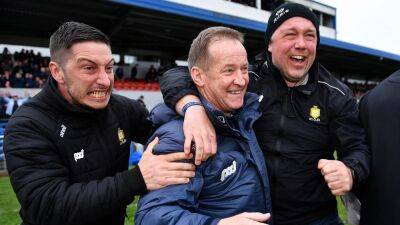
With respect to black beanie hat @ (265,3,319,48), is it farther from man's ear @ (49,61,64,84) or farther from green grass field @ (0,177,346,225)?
green grass field @ (0,177,346,225)

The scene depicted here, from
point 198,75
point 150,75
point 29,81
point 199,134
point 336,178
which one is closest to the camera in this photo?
point 199,134

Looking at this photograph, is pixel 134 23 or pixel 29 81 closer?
pixel 29 81

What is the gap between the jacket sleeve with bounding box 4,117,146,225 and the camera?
6.09ft

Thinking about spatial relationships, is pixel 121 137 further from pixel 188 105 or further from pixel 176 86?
pixel 188 105

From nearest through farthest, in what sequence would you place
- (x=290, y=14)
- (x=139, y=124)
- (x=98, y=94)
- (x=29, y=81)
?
(x=98, y=94)
(x=290, y=14)
(x=139, y=124)
(x=29, y=81)

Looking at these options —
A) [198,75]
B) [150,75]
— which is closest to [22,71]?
[150,75]

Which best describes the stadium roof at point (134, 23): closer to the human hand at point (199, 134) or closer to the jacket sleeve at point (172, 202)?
the human hand at point (199, 134)

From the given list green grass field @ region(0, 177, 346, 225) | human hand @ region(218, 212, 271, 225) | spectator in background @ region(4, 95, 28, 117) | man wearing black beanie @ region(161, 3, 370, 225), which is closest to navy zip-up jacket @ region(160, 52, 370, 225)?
man wearing black beanie @ region(161, 3, 370, 225)

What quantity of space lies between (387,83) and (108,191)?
1.49 meters

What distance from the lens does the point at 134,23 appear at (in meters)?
19.5

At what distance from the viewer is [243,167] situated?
1.96m

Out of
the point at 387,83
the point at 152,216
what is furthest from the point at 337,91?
the point at 152,216

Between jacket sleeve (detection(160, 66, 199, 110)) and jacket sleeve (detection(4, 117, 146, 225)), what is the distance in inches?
17.9

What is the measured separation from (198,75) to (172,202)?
69 centimetres
